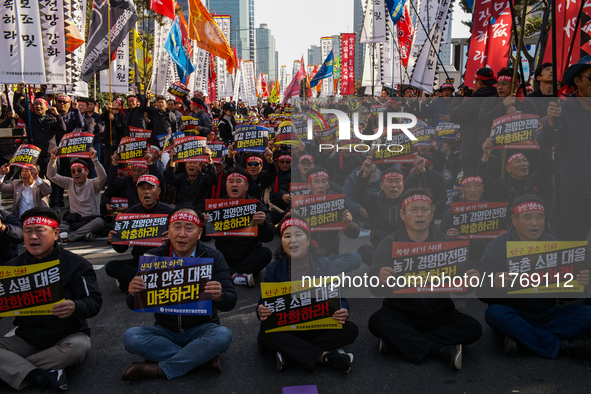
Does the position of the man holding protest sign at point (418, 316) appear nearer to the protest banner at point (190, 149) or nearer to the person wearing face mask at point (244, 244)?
the person wearing face mask at point (244, 244)

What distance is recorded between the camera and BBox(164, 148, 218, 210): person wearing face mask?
6735mm

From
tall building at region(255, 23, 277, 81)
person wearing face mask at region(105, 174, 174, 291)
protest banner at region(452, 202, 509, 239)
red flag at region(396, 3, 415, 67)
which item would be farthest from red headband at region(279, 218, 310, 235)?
tall building at region(255, 23, 277, 81)

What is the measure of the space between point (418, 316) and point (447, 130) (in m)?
2.79

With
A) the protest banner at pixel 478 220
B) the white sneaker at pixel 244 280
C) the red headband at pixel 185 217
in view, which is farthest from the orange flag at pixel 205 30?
the protest banner at pixel 478 220

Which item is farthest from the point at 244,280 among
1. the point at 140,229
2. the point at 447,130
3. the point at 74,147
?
the point at 74,147

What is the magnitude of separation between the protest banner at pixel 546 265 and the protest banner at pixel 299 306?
1.30 meters

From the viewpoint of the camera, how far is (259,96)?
2144 inches

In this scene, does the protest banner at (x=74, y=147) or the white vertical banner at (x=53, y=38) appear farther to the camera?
the white vertical banner at (x=53, y=38)

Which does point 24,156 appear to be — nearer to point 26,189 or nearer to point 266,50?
point 26,189

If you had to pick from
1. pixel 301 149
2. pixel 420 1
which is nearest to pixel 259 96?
pixel 420 1

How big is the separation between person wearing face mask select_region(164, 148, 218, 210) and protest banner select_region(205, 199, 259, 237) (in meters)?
1.27

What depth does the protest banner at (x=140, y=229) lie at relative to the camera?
470 centimetres

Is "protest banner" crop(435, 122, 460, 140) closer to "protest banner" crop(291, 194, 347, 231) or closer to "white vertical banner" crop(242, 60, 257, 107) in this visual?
"protest banner" crop(291, 194, 347, 231)

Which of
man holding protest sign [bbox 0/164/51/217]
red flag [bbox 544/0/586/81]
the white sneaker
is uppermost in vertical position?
red flag [bbox 544/0/586/81]
